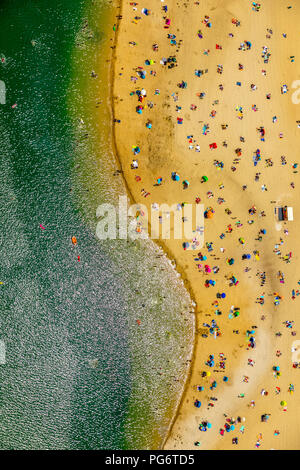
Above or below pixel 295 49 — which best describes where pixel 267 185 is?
below

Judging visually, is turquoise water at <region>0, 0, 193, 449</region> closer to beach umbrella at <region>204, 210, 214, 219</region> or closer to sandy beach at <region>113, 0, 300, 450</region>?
sandy beach at <region>113, 0, 300, 450</region>

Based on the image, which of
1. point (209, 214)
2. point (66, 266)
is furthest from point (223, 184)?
point (66, 266)

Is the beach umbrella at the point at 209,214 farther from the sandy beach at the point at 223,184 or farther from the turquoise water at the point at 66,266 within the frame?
the turquoise water at the point at 66,266

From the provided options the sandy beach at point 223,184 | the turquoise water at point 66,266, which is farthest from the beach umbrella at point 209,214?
the turquoise water at point 66,266

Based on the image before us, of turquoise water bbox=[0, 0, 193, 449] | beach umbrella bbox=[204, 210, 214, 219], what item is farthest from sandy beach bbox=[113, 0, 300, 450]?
turquoise water bbox=[0, 0, 193, 449]

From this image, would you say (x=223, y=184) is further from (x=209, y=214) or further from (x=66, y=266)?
(x=66, y=266)

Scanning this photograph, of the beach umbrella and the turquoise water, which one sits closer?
the turquoise water
